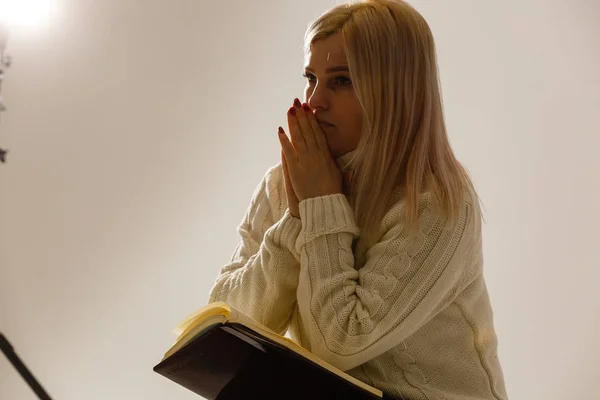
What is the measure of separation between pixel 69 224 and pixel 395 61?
1159 millimetres

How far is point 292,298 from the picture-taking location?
1353 millimetres

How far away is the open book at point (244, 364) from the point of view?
3.34ft

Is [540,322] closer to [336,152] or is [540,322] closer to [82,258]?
[336,152]

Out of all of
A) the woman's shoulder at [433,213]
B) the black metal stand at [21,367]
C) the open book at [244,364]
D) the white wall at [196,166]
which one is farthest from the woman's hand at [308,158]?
the white wall at [196,166]

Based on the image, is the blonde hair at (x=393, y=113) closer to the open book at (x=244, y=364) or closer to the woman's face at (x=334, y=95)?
the woman's face at (x=334, y=95)

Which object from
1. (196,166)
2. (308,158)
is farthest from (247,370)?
(196,166)

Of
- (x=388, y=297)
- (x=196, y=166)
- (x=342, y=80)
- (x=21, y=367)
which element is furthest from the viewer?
(x=196, y=166)

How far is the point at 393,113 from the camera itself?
1.26 metres

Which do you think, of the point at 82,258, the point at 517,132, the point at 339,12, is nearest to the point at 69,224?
the point at 82,258

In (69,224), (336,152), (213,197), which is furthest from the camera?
(213,197)

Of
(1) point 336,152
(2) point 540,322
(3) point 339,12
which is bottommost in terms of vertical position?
(2) point 540,322

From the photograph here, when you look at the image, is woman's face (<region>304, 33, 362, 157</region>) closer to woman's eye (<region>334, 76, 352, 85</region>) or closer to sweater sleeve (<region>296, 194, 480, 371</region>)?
woman's eye (<region>334, 76, 352, 85</region>)

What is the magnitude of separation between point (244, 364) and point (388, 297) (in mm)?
257

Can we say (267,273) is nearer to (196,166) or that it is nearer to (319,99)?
(319,99)
